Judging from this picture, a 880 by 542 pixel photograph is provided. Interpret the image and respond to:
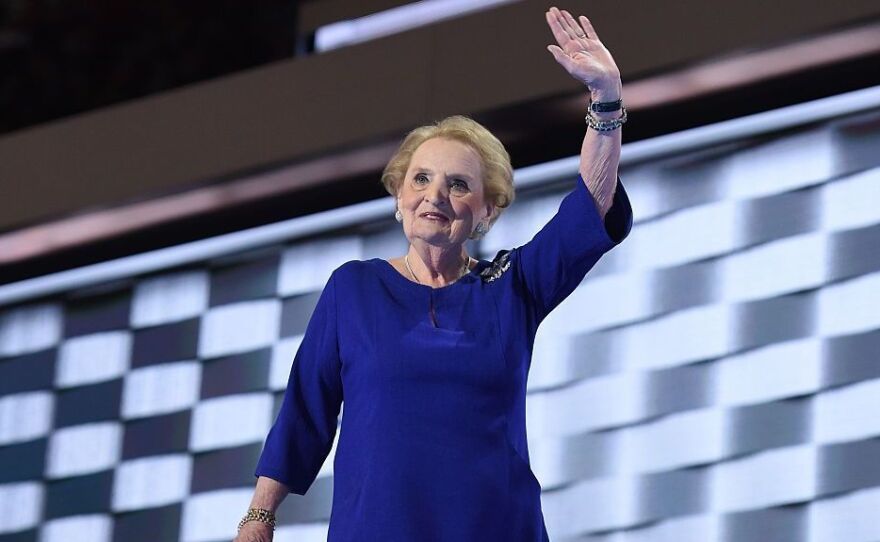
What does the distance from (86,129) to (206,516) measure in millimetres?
717

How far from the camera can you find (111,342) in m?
2.65

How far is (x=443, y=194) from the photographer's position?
170 centimetres

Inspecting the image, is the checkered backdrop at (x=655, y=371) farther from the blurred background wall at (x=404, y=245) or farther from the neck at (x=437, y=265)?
the neck at (x=437, y=265)

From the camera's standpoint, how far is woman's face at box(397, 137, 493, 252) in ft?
5.56

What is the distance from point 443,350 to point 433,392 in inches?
1.9

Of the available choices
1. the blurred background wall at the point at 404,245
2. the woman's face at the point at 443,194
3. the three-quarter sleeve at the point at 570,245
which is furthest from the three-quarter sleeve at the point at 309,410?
the blurred background wall at the point at 404,245

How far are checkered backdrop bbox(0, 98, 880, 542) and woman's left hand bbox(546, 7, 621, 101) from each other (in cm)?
59

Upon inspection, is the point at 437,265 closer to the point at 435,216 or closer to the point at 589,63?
the point at 435,216

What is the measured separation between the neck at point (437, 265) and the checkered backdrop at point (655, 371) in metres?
0.54

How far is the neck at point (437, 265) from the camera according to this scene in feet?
5.62

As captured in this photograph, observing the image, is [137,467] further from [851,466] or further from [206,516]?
[851,466]

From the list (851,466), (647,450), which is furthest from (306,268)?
A: (851,466)

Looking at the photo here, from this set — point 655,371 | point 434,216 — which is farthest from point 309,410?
point 655,371

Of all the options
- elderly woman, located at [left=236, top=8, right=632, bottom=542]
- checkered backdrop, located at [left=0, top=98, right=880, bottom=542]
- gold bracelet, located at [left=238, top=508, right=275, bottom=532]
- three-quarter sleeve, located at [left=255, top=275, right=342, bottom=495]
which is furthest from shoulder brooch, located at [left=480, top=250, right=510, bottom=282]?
checkered backdrop, located at [left=0, top=98, right=880, bottom=542]
